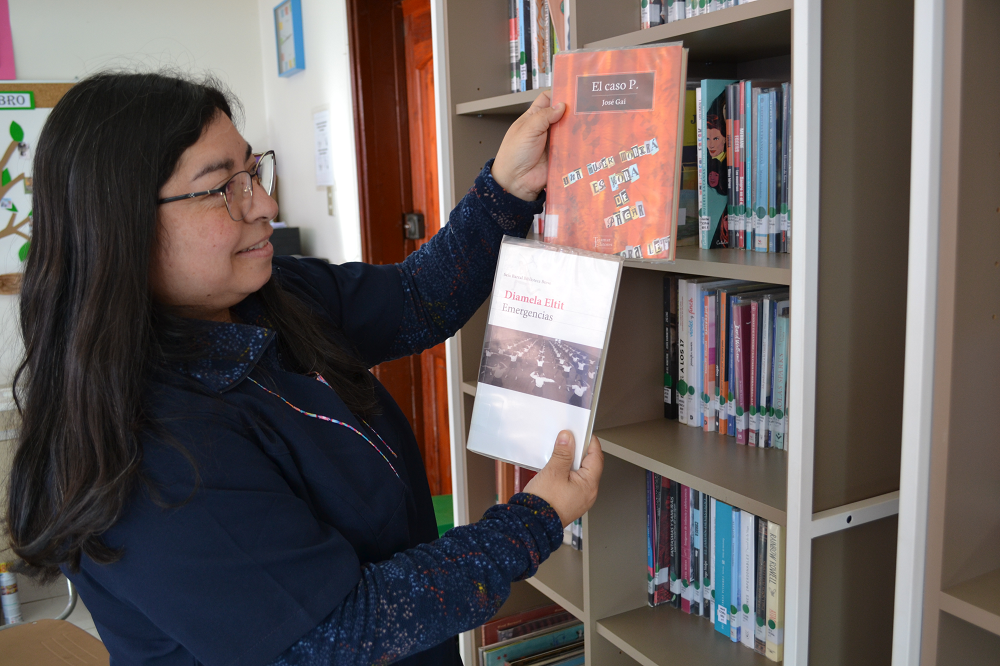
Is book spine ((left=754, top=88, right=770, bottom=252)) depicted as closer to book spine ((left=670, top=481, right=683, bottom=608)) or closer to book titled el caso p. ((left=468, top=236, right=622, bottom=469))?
book titled el caso p. ((left=468, top=236, right=622, bottom=469))

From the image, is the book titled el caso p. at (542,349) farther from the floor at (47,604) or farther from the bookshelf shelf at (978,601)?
the floor at (47,604)

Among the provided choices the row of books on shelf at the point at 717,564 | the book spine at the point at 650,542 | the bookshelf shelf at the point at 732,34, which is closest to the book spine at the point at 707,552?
the row of books on shelf at the point at 717,564

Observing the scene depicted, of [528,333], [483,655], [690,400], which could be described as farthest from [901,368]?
[483,655]

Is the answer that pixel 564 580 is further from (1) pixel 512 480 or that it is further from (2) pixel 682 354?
(2) pixel 682 354

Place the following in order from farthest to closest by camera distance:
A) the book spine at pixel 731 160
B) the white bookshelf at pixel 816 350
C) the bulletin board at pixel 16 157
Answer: the bulletin board at pixel 16 157 < the book spine at pixel 731 160 < the white bookshelf at pixel 816 350

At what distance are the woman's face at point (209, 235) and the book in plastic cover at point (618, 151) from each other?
1.33 ft

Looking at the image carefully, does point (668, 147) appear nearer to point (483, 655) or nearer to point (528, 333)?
point (528, 333)

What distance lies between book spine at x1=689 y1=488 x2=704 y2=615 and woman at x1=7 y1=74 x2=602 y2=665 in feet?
1.52

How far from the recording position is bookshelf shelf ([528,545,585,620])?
1.54 m

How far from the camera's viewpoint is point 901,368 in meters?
1.06

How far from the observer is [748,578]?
1.29 metres

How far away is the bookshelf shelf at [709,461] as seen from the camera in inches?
42.2

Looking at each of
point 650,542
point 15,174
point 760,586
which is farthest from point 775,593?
point 15,174

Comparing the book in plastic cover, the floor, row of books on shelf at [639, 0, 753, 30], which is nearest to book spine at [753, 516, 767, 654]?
the book in plastic cover
